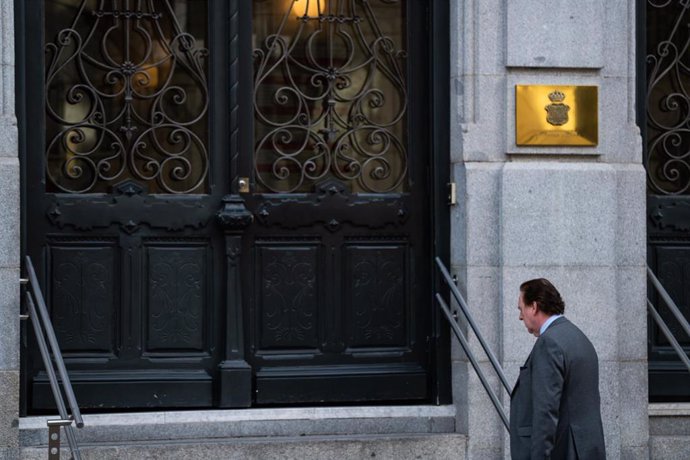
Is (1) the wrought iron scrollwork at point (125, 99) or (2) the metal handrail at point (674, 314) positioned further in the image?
(1) the wrought iron scrollwork at point (125, 99)

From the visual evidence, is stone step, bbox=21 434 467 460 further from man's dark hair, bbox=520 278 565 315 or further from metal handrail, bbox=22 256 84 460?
man's dark hair, bbox=520 278 565 315

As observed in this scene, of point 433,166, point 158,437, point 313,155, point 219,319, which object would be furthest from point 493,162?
point 158,437

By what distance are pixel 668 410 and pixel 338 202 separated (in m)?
2.97

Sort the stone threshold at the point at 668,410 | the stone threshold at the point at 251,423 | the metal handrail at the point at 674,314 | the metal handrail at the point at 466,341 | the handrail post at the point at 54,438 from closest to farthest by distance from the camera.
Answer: the handrail post at the point at 54,438 → the metal handrail at the point at 466,341 → the stone threshold at the point at 251,423 → the metal handrail at the point at 674,314 → the stone threshold at the point at 668,410

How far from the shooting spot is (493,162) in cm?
1015

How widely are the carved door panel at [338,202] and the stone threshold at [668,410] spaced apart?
1710mm

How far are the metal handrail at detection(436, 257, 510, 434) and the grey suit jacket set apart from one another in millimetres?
1633

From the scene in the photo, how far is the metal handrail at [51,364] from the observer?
830 cm

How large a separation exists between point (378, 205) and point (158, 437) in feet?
7.84

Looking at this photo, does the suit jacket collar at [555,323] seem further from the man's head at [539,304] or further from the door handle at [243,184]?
the door handle at [243,184]

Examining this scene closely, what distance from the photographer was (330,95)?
10414mm

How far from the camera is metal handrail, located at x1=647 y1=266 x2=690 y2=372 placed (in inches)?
387

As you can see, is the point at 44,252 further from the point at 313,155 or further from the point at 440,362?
the point at 440,362

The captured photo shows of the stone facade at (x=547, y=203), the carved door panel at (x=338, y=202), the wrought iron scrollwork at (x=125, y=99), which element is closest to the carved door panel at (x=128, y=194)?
the wrought iron scrollwork at (x=125, y=99)
